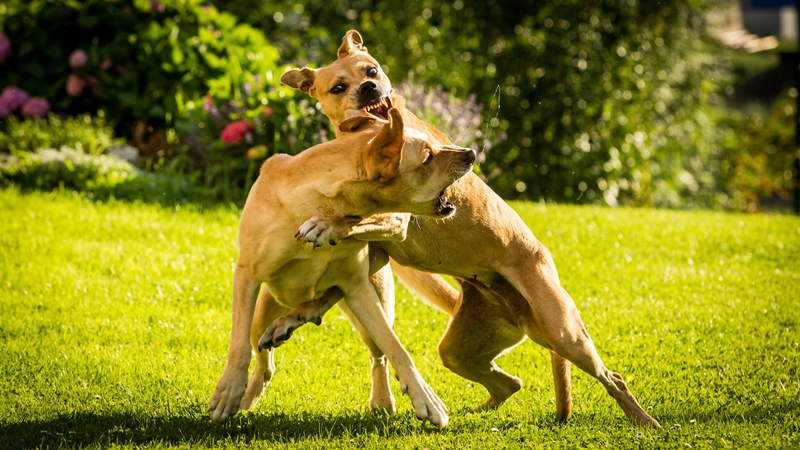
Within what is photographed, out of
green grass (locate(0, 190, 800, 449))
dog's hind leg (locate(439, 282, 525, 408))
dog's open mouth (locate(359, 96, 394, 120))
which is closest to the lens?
green grass (locate(0, 190, 800, 449))

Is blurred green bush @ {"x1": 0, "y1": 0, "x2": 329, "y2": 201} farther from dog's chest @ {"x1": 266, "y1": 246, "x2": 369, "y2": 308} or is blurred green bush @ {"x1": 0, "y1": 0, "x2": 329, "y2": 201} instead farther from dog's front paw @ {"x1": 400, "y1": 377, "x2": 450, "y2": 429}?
dog's front paw @ {"x1": 400, "y1": 377, "x2": 450, "y2": 429}

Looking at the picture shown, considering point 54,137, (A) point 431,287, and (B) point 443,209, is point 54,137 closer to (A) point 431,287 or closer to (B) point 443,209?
(A) point 431,287

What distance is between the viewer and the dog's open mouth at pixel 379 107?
5.27 m

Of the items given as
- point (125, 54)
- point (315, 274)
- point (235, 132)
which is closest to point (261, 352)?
point (315, 274)

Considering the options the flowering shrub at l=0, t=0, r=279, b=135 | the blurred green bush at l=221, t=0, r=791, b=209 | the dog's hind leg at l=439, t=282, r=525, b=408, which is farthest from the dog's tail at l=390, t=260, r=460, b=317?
the blurred green bush at l=221, t=0, r=791, b=209

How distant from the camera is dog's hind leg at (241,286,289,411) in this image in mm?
5199

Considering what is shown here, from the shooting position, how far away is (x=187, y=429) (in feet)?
15.4

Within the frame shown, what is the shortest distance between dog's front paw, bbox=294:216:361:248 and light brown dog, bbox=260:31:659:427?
320 millimetres

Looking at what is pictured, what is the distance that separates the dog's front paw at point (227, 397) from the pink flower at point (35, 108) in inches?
273

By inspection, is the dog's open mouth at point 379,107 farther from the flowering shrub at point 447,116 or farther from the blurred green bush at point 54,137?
the blurred green bush at point 54,137

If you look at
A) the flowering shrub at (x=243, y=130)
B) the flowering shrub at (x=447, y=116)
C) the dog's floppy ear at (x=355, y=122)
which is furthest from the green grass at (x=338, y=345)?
the flowering shrub at (x=447, y=116)

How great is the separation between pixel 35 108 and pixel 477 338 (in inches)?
275

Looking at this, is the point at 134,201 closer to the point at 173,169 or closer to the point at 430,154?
the point at 173,169

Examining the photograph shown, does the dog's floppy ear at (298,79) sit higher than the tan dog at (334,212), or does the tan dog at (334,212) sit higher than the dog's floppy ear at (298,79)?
the dog's floppy ear at (298,79)
